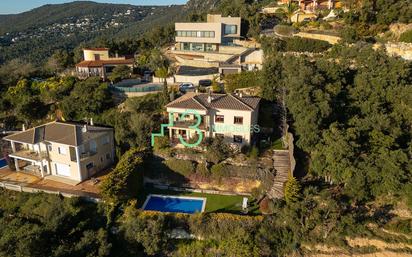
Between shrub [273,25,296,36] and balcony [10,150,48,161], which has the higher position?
shrub [273,25,296,36]

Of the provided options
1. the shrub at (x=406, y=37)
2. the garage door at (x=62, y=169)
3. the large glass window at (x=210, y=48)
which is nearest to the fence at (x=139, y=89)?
the garage door at (x=62, y=169)

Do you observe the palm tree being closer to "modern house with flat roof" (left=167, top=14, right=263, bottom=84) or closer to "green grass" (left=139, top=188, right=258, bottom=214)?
"modern house with flat roof" (left=167, top=14, right=263, bottom=84)

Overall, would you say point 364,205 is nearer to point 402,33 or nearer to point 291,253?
point 291,253

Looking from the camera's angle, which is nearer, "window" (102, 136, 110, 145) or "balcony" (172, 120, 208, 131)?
"balcony" (172, 120, 208, 131)

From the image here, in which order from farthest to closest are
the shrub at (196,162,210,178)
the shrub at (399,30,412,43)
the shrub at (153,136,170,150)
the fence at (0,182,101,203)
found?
the shrub at (399,30,412,43)
the shrub at (153,136,170,150)
the shrub at (196,162,210,178)
the fence at (0,182,101,203)

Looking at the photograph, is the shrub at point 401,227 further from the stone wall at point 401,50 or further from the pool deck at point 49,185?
the pool deck at point 49,185

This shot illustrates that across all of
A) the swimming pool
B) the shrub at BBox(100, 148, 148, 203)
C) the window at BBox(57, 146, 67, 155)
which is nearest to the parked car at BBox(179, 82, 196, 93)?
the shrub at BBox(100, 148, 148, 203)

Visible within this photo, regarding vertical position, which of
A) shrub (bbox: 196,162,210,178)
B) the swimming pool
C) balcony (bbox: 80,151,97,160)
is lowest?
the swimming pool

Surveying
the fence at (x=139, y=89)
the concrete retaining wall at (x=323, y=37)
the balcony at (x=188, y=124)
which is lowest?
the balcony at (x=188, y=124)
